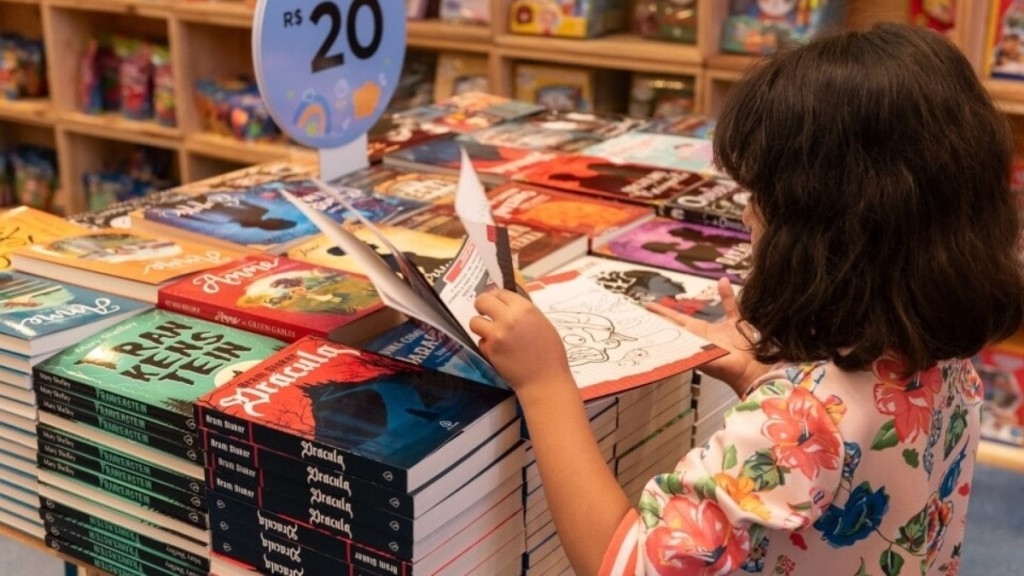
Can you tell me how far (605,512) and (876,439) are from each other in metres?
0.23

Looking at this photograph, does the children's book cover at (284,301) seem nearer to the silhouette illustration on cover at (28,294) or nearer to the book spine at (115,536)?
the silhouette illustration on cover at (28,294)

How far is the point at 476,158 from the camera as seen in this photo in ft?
6.53

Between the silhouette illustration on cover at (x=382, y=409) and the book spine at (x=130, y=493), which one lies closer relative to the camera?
the silhouette illustration on cover at (x=382, y=409)

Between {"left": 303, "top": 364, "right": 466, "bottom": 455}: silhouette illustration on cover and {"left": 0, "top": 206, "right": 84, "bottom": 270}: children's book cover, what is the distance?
59cm

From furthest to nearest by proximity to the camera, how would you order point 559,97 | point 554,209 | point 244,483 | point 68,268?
point 559,97 < point 554,209 < point 68,268 < point 244,483

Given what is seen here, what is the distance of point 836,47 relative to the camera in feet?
3.18

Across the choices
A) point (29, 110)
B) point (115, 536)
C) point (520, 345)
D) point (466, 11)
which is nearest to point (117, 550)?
point (115, 536)

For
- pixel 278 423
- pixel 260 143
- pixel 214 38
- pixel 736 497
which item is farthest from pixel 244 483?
pixel 214 38

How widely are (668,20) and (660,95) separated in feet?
0.65

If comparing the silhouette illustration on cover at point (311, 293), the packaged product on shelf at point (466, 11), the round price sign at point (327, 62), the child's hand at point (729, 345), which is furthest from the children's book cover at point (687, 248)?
the packaged product on shelf at point (466, 11)

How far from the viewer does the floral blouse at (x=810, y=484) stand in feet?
3.02

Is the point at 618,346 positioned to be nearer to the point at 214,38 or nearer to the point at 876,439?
the point at 876,439

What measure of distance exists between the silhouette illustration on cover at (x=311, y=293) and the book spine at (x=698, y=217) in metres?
0.56

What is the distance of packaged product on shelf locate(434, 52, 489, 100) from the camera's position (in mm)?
3299
